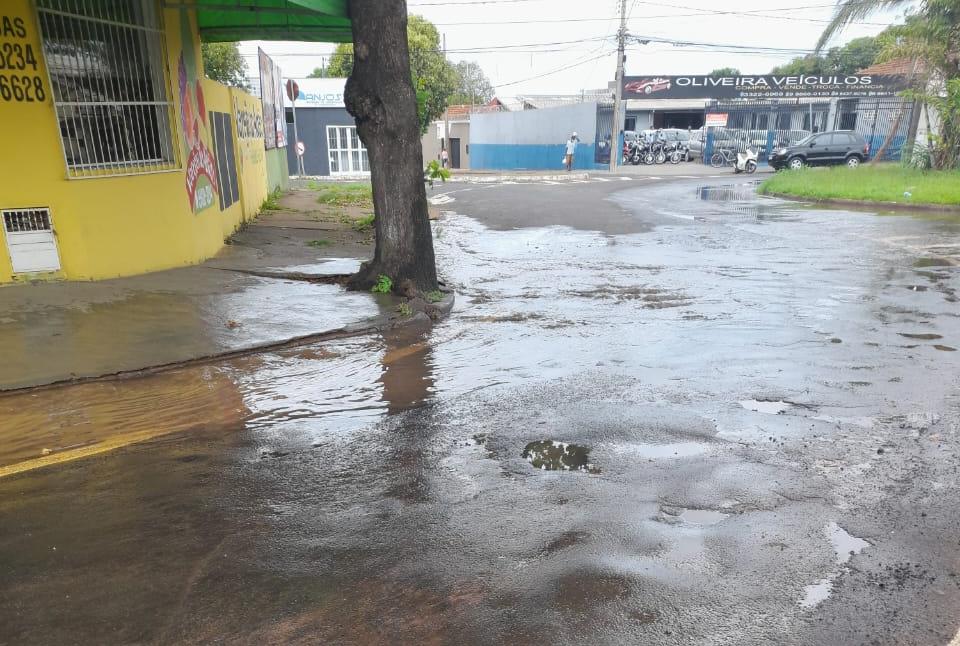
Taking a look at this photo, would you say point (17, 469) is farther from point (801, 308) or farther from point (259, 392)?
point (801, 308)

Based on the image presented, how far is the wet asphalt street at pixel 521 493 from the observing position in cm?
273

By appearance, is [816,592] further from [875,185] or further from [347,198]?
[875,185]

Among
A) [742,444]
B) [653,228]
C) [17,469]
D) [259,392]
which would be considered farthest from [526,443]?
[653,228]

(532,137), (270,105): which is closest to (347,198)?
(270,105)

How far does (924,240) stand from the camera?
40.2 ft

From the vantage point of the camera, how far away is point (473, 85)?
235ft

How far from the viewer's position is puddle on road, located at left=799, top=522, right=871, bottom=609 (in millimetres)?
2836

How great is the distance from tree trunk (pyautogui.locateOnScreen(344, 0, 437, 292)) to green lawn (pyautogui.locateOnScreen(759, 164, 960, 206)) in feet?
47.6

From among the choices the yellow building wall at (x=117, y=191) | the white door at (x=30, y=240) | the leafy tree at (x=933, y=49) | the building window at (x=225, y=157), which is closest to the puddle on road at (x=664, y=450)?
the yellow building wall at (x=117, y=191)

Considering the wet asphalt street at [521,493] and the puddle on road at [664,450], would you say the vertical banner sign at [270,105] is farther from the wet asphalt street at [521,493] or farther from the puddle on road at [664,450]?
the puddle on road at [664,450]

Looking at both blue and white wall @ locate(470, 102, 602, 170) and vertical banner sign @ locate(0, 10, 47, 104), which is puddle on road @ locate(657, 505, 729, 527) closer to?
vertical banner sign @ locate(0, 10, 47, 104)

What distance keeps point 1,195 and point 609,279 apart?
7.42 m

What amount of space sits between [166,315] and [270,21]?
6065 millimetres

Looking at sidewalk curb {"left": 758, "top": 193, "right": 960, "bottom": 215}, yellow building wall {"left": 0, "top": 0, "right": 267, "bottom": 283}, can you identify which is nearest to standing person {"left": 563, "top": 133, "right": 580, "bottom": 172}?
sidewalk curb {"left": 758, "top": 193, "right": 960, "bottom": 215}
